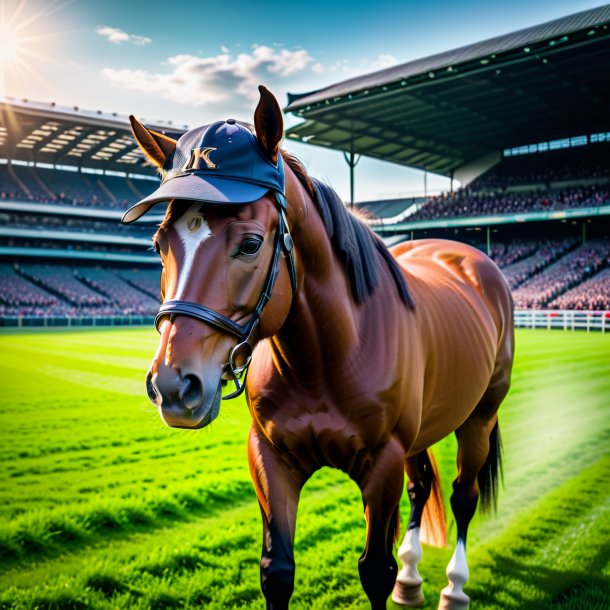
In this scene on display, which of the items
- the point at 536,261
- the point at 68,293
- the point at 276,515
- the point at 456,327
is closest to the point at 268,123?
the point at 276,515

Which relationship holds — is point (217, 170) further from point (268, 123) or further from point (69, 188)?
point (69, 188)

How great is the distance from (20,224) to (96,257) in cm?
633

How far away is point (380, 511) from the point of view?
231 centimetres

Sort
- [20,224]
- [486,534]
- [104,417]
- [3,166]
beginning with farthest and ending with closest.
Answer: [3,166] → [20,224] → [104,417] → [486,534]

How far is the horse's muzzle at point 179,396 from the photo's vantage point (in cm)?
161

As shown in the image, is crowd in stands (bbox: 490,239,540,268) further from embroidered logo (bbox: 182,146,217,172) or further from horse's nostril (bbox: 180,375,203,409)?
horse's nostril (bbox: 180,375,203,409)

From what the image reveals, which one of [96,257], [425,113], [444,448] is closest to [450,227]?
[425,113]

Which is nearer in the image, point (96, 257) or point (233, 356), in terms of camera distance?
point (233, 356)

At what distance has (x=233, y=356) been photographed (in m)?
1.80

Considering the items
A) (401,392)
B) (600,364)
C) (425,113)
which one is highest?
(425,113)

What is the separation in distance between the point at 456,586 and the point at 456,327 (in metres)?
1.48

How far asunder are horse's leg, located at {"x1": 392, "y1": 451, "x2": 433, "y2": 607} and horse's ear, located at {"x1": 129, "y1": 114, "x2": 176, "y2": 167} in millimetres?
2580

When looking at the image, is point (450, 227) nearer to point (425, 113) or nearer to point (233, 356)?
point (425, 113)

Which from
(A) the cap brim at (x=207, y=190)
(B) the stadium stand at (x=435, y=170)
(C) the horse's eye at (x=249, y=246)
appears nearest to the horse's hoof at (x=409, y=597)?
(C) the horse's eye at (x=249, y=246)
